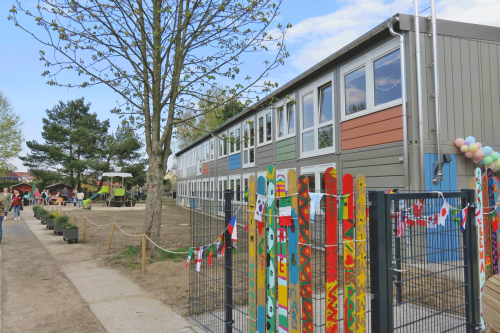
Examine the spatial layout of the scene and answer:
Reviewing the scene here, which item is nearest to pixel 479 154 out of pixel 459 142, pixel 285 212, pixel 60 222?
pixel 459 142

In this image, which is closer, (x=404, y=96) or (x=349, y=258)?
(x=349, y=258)

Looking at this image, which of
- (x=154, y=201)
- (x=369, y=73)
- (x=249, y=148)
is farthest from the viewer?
(x=249, y=148)

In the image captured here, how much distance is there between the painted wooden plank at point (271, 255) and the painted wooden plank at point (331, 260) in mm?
504

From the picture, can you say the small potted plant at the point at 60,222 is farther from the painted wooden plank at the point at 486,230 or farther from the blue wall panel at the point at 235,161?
the painted wooden plank at the point at 486,230

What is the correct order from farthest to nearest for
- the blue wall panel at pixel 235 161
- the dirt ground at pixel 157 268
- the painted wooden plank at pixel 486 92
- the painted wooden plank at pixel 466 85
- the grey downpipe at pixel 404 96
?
the blue wall panel at pixel 235 161 → the painted wooden plank at pixel 486 92 → the painted wooden plank at pixel 466 85 → the grey downpipe at pixel 404 96 → the dirt ground at pixel 157 268

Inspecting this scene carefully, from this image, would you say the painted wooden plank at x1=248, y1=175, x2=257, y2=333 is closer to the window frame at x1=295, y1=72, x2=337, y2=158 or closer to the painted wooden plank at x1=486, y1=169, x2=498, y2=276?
the painted wooden plank at x1=486, y1=169, x2=498, y2=276

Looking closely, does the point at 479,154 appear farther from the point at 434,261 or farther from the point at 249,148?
the point at 249,148

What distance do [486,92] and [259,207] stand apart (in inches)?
324

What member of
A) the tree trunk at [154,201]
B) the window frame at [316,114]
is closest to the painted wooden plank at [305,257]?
the tree trunk at [154,201]

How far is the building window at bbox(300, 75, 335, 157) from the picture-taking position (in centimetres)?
1102

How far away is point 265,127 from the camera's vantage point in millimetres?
16266

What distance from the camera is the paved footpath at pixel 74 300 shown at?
Answer: 194 inches

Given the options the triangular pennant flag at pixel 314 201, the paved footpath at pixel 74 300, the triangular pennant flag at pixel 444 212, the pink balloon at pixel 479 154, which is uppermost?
the pink balloon at pixel 479 154

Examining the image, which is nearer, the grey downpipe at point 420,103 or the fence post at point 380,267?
the fence post at point 380,267
